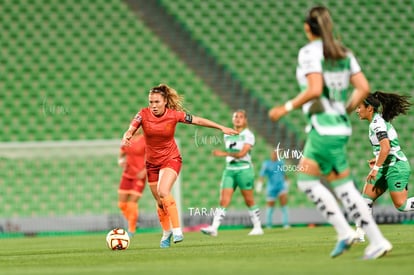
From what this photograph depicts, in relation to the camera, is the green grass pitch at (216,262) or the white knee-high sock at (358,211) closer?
the green grass pitch at (216,262)

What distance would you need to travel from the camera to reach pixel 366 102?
1127cm

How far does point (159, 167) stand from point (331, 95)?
4513mm

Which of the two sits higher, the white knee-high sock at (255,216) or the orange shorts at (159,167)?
the orange shorts at (159,167)

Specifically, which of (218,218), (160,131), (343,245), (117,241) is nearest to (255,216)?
(218,218)

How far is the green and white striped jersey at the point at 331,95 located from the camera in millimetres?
7766

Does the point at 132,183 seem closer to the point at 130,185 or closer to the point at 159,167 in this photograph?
the point at 130,185

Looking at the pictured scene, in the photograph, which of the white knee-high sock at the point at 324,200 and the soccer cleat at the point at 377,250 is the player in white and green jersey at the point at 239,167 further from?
the soccer cleat at the point at 377,250

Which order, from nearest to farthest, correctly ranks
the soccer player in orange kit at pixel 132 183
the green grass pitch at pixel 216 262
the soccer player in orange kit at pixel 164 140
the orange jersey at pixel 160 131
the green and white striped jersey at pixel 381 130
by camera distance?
the green grass pitch at pixel 216 262 → the green and white striped jersey at pixel 381 130 → the soccer player in orange kit at pixel 164 140 → the orange jersey at pixel 160 131 → the soccer player in orange kit at pixel 132 183

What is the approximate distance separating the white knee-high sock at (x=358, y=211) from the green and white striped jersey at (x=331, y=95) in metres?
0.49

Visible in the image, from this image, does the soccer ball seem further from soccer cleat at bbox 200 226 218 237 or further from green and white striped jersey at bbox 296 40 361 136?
green and white striped jersey at bbox 296 40 361 136

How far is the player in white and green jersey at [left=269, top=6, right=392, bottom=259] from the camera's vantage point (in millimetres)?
7711

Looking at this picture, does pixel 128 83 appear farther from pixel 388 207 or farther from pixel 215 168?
pixel 388 207

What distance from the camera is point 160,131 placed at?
11719 millimetres

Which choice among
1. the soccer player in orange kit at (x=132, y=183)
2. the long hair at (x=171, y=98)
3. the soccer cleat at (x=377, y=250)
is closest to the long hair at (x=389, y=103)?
the long hair at (x=171, y=98)
